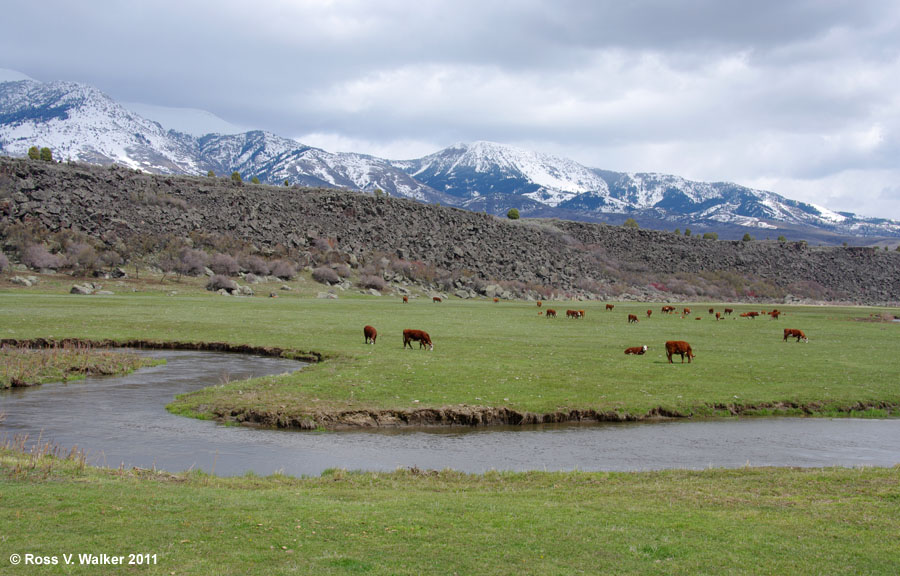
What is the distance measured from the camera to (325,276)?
111562mm

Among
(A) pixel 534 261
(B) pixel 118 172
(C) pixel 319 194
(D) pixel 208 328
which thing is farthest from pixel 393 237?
(D) pixel 208 328

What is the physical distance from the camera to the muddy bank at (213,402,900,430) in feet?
79.2

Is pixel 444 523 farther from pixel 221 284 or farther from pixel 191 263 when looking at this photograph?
pixel 191 263

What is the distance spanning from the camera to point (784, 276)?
19000 centimetres

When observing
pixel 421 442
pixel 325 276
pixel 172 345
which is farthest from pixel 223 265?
pixel 421 442

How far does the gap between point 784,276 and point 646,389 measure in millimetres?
183489

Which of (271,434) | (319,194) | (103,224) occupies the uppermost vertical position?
(319,194)

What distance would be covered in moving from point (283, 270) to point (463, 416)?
8853 cm

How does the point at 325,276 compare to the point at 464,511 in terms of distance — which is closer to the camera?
the point at 464,511

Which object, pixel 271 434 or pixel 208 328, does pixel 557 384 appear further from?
pixel 208 328

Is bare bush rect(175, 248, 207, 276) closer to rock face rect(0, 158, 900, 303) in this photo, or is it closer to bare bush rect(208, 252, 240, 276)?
bare bush rect(208, 252, 240, 276)

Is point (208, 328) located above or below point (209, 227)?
below

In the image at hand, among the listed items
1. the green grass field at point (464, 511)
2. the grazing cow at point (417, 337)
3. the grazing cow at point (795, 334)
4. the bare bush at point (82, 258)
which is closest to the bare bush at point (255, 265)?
the bare bush at point (82, 258)

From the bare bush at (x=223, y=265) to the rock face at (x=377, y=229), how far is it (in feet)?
55.2
